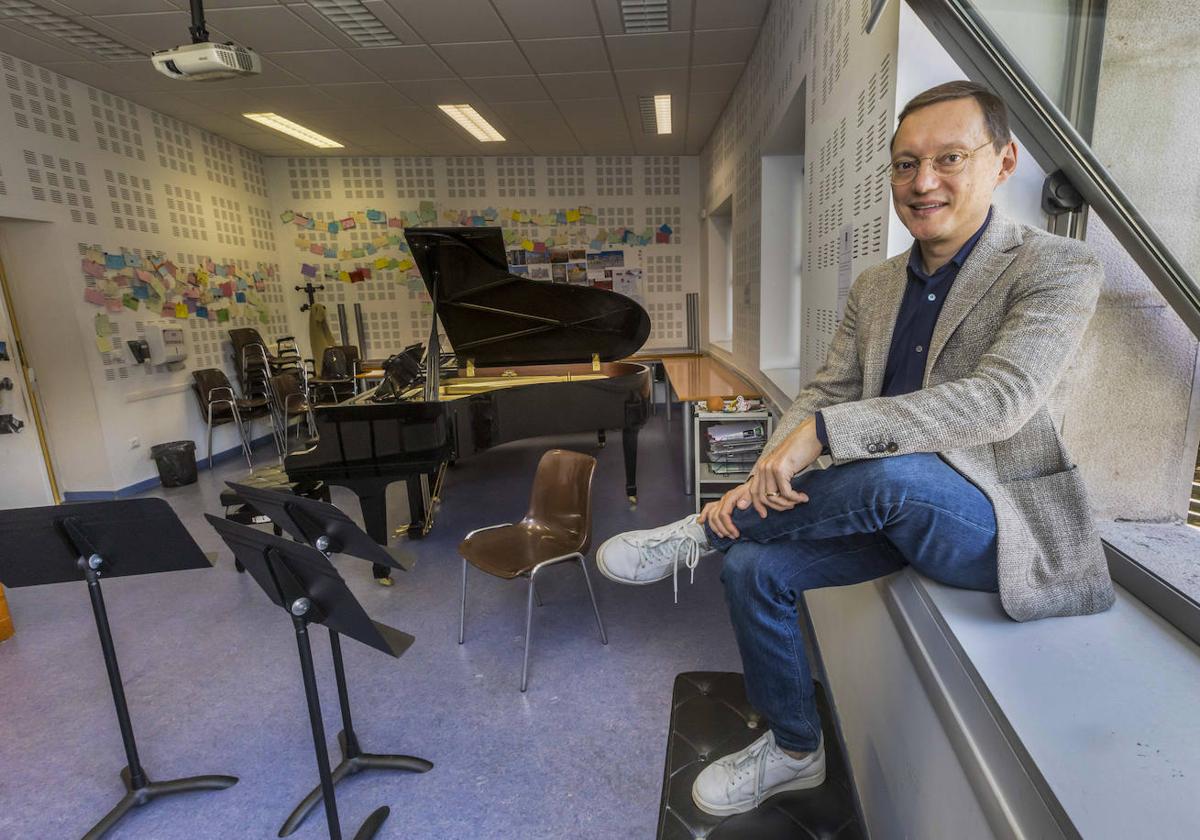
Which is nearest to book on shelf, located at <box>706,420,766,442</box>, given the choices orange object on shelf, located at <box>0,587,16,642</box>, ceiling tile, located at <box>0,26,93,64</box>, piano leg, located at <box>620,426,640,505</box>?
piano leg, located at <box>620,426,640,505</box>

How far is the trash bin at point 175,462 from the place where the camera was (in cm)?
502

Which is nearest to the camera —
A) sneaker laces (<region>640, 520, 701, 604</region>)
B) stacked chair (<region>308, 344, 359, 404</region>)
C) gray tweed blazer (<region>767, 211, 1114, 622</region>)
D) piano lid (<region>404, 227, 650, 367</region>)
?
gray tweed blazer (<region>767, 211, 1114, 622</region>)

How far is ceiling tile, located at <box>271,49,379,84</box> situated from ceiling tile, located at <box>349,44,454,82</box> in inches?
3.9

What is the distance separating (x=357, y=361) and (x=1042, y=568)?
6842 millimetres

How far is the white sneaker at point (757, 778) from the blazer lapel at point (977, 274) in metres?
0.90

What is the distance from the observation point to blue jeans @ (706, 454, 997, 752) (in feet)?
3.43

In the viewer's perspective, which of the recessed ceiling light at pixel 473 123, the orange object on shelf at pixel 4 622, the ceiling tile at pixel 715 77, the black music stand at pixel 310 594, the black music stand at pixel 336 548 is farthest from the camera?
the recessed ceiling light at pixel 473 123

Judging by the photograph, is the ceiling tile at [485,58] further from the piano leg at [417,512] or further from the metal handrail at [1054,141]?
the metal handrail at [1054,141]

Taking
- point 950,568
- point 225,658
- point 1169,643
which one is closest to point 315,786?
point 225,658

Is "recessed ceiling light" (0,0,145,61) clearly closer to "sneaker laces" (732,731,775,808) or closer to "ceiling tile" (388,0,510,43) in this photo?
"ceiling tile" (388,0,510,43)

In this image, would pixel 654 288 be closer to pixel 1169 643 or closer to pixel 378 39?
pixel 378 39

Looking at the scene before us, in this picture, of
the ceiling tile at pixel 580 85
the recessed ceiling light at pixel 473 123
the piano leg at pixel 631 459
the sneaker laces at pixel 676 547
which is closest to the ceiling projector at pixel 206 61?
the ceiling tile at pixel 580 85

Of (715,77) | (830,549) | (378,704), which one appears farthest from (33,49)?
(830,549)

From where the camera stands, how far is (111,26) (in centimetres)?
374
